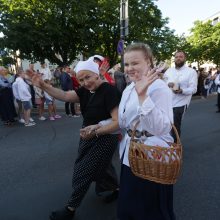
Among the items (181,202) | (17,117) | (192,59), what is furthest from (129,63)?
(192,59)

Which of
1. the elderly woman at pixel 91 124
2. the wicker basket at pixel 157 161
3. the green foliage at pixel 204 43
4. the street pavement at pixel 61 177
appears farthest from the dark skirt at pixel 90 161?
the green foliage at pixel 204 43

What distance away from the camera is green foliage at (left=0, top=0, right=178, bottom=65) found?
25000 mm

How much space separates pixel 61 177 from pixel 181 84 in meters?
2.43

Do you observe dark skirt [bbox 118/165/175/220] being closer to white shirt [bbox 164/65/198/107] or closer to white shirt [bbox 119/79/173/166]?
white shirt [bbox 119/79/173/166]

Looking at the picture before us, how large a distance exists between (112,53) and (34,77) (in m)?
28.5

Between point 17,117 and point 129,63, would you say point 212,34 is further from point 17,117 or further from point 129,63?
point 129,63

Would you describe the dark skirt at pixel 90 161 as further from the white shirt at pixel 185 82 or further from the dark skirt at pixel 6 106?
the dark skirt at pixel 6 106

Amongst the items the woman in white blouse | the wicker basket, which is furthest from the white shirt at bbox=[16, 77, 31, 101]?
the wicker basket

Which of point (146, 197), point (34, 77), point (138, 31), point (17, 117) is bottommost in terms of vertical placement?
point (17, 117)

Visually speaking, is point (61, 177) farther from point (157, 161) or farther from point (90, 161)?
point (157, 161)

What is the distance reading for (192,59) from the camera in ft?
123

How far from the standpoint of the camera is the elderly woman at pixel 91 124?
2.71m

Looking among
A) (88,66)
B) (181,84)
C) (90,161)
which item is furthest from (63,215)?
(181,84)

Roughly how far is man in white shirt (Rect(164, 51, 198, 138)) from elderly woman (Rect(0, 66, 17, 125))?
19.2 feet
